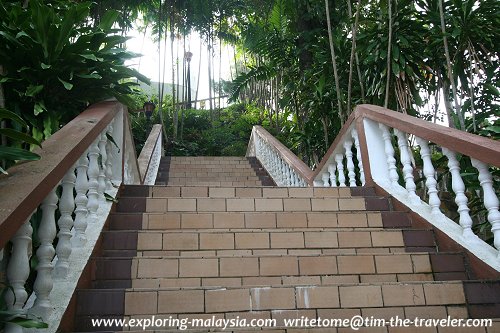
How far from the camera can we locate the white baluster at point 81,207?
213 cm

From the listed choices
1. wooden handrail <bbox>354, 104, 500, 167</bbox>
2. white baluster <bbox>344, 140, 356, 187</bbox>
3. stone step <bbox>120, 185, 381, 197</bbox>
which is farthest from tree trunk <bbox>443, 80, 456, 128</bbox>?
stone step <bbox>120, 185, 381, 197</bbox>

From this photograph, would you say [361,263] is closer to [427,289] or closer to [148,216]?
[427,289]

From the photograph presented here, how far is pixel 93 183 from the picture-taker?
8.12ft

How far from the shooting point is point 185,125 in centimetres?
1421

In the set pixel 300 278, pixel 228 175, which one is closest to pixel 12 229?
pixel 300 278

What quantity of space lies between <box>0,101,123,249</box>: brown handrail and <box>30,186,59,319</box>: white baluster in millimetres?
121

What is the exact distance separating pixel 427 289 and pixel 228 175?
5686 millimetres

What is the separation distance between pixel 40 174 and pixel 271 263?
1.24 metres

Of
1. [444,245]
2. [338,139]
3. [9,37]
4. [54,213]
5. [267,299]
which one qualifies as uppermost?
[9,37]

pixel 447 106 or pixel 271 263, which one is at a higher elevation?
pixel 447 106

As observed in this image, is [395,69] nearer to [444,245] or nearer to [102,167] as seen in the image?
[444,245]

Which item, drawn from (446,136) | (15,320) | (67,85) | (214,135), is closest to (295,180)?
(446,136)

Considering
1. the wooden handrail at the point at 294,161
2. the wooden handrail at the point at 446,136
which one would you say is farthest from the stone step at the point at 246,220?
the wooden handrail at the point at 294,161

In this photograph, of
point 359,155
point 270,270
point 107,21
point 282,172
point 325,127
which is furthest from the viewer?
point 282,172
